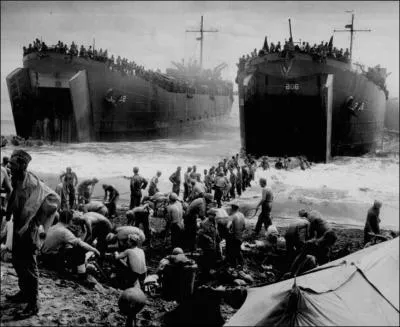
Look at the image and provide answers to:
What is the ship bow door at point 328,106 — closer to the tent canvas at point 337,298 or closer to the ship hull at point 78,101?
the ship hull at point 78,101

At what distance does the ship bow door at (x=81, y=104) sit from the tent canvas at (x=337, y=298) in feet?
69.2

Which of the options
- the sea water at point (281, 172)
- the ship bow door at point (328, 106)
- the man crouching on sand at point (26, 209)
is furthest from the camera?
the ship bow door at point (328, 106)

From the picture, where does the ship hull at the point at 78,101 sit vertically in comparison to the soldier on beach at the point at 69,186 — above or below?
above

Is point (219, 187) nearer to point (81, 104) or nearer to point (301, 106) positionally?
point (301, 106)

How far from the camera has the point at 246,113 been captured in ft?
77.8

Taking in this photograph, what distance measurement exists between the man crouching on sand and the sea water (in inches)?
396

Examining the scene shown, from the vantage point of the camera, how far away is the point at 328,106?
842 inches

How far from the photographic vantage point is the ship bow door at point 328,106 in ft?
68.8

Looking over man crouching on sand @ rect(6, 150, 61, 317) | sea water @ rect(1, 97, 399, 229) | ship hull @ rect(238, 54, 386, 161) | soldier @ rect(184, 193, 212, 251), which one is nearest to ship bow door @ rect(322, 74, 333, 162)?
ship hull @ rect(238, 54, 386, 161)

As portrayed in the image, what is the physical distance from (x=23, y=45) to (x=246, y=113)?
50.2ft

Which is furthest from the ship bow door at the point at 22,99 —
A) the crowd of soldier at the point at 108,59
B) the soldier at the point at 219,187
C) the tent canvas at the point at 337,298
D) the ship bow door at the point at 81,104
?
the tent canvas at the point at 337,298

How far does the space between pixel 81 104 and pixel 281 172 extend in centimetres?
1257

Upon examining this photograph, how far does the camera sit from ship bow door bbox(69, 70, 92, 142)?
79.5ft

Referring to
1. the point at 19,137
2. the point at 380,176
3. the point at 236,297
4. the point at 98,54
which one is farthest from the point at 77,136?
the point at 236,297
